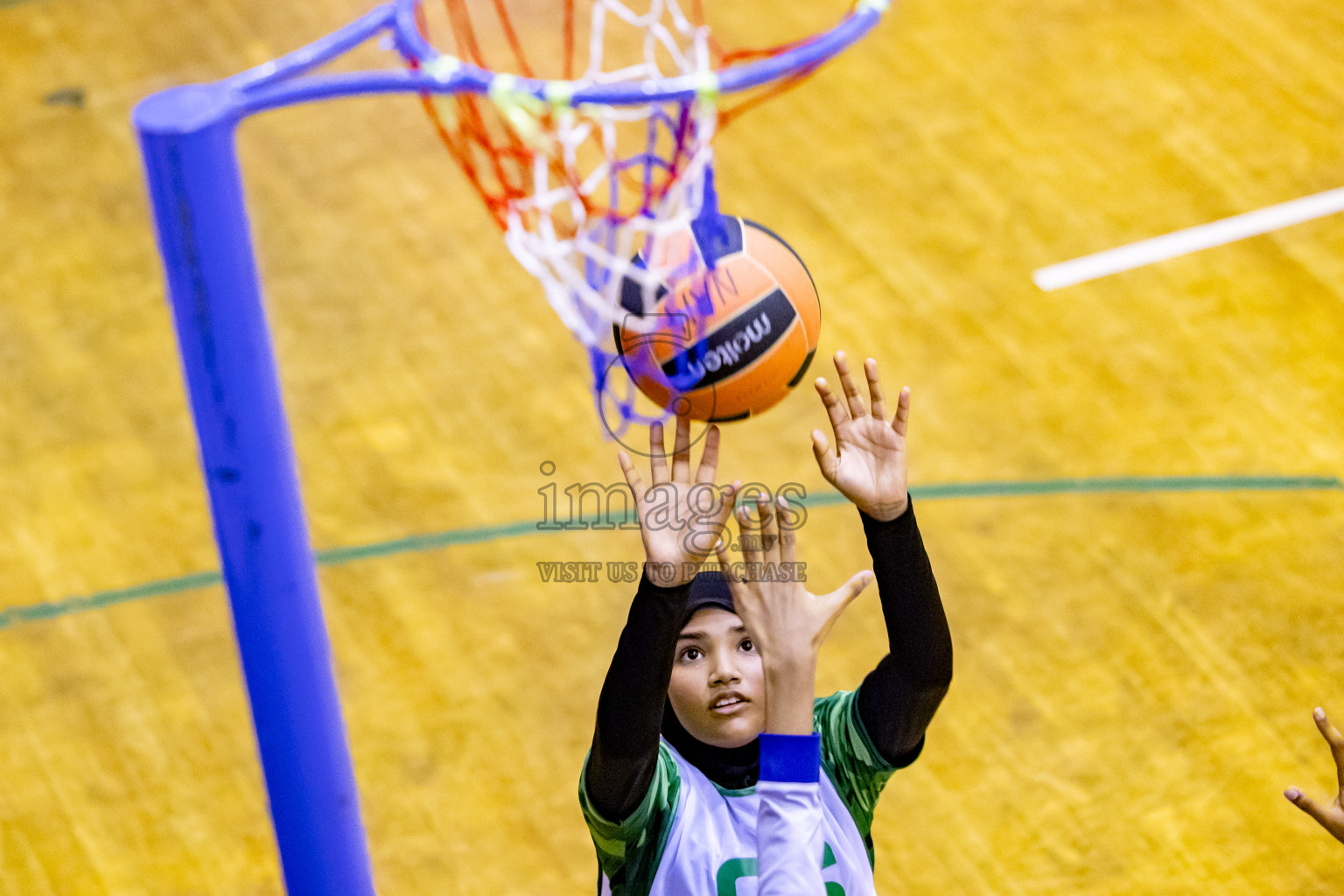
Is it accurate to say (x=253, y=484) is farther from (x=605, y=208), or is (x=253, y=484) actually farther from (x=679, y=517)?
(x=605, y=208)

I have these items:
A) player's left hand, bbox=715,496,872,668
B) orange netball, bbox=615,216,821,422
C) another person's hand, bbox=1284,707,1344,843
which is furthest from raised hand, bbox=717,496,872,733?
another person's hand, bbox=1284,707,1344,843

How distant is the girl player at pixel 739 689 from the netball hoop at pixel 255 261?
0.38 metres

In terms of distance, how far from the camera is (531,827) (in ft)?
12.1

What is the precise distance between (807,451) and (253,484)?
2.62m

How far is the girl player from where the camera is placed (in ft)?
7.55

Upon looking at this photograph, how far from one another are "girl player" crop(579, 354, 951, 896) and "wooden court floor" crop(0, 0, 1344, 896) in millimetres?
1132

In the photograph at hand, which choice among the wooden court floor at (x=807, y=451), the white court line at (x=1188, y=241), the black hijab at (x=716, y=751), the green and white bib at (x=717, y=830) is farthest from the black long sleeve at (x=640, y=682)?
the white court line at (x=1188, y=241)

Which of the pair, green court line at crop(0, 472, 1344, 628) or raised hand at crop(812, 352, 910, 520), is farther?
green court line at crop(0, 472, 1344, 628)

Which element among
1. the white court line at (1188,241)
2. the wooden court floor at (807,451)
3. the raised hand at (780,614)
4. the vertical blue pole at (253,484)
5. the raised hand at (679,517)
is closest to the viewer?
the vertical blue pole at (253,484)

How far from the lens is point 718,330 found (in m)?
2.58

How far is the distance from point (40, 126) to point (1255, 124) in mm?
4505

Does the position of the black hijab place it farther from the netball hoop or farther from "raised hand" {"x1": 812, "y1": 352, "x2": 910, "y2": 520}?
the netball hoop

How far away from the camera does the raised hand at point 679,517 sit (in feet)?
7.45

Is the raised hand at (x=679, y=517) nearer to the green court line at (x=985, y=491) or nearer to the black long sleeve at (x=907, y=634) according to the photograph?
the black long sleeve at (x=907, y=634)
